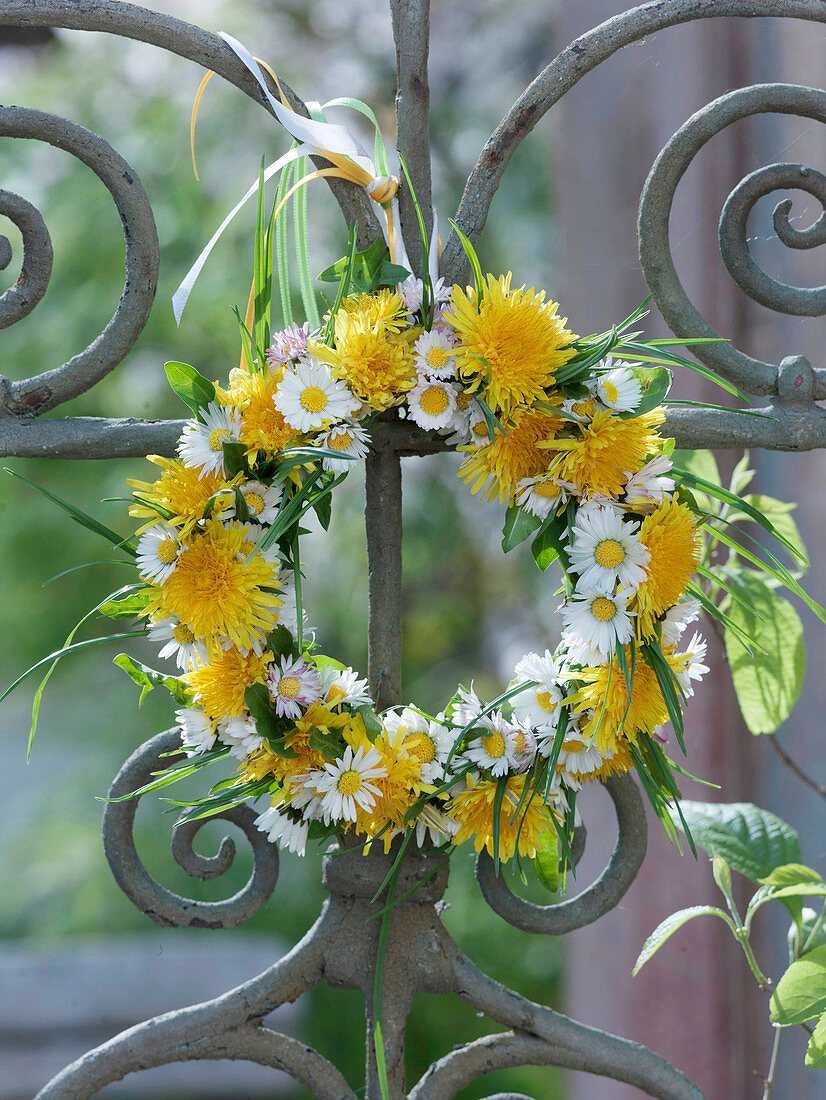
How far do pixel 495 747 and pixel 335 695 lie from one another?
8cm

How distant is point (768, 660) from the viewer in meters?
0.64

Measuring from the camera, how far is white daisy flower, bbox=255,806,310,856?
442 millimetres

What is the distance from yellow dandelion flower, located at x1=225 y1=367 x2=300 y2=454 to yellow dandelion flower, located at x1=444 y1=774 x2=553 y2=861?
0.18 metres

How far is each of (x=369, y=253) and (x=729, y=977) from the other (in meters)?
0.87

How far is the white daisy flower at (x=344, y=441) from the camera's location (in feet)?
1.36

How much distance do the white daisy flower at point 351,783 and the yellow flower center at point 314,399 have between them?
150 mm

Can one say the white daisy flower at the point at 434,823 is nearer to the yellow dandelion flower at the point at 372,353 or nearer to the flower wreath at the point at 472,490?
the flower wreath at the point at 472,490

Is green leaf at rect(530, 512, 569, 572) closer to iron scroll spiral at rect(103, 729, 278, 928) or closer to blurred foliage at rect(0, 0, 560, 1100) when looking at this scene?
iron scroll spiral at rect(103, 729, 278, 928)

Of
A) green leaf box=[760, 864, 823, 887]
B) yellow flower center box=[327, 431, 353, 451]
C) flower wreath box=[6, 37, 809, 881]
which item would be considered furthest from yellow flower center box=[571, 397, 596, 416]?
green leaf box=[760, 864, 823, 887]

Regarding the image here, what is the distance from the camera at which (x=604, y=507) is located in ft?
1.38

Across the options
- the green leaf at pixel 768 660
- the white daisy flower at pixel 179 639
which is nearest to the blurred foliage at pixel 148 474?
the green leaf at pixel 768 660

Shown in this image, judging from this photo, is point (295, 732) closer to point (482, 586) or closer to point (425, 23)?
point (425, 23)

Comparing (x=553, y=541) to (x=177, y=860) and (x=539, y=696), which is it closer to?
(x=539, y=696)

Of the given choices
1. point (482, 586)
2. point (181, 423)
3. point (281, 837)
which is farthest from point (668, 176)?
point (482, 586)
